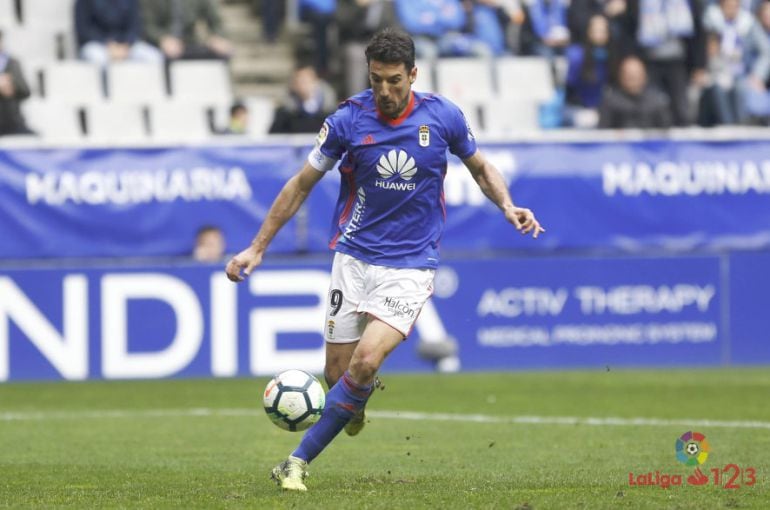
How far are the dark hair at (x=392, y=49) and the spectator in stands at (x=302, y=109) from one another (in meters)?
10.5

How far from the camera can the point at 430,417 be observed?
1310cm

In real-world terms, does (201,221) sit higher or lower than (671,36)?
lower

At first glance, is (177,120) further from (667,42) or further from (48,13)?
(667,42)

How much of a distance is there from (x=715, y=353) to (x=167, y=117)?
24.1ft

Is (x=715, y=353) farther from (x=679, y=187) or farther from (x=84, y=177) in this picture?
(x=84, y=177)

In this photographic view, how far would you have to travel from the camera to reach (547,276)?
58.5ft

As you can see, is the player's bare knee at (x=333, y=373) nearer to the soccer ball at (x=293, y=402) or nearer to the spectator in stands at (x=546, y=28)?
the soccer ball at (x=293, y=402)

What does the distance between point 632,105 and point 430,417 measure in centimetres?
783

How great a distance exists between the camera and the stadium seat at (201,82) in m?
20.2

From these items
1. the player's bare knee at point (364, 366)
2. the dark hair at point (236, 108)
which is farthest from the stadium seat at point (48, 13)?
the player's bare knee at point (364, 366)

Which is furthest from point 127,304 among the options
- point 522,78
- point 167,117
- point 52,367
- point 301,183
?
point 301,183

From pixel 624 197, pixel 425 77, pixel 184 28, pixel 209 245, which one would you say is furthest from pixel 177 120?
pixel 624 197

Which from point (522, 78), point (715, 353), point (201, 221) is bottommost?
point (715, 353)

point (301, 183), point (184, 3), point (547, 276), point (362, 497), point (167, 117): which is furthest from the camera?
point (184, 3)
